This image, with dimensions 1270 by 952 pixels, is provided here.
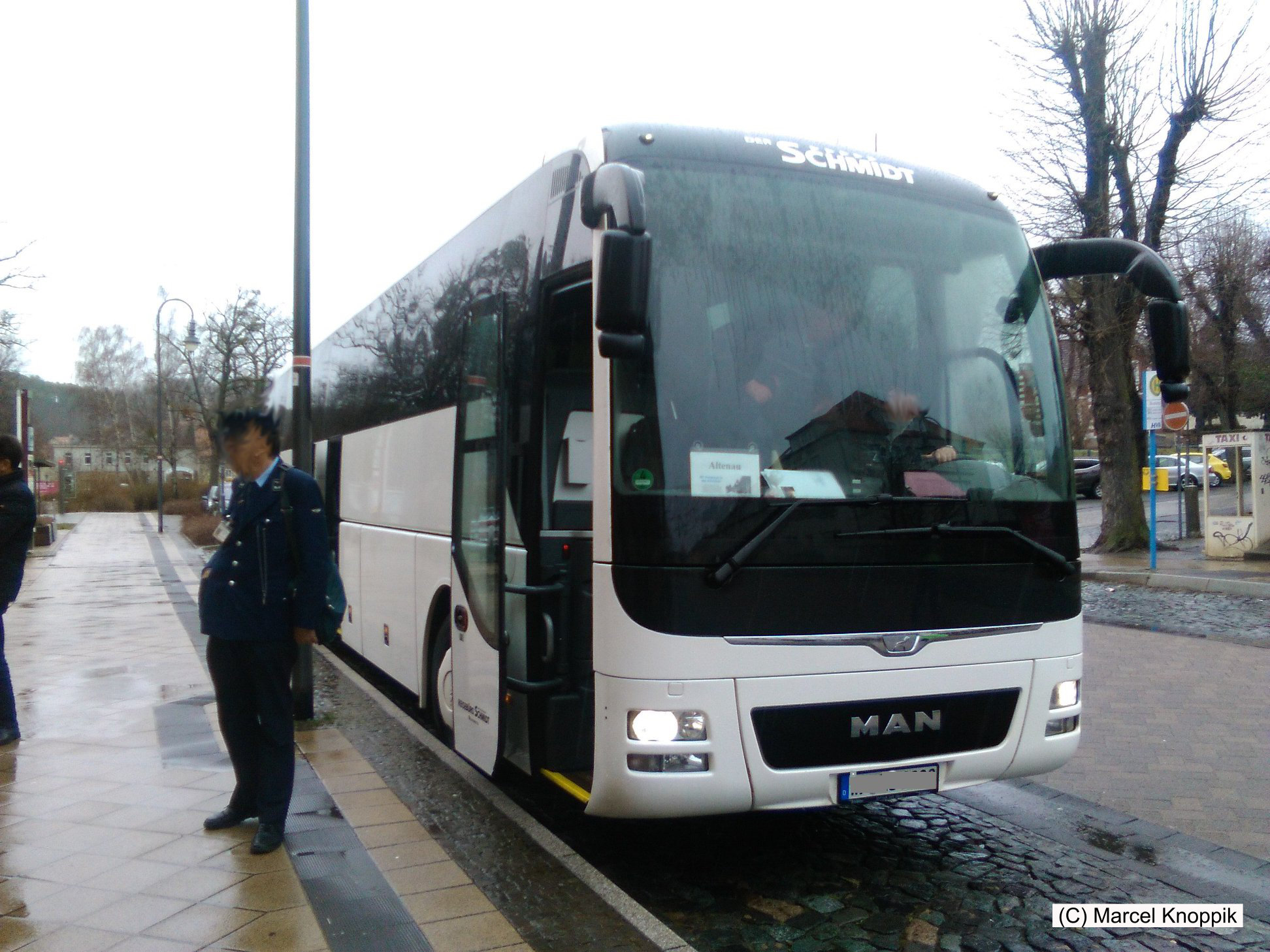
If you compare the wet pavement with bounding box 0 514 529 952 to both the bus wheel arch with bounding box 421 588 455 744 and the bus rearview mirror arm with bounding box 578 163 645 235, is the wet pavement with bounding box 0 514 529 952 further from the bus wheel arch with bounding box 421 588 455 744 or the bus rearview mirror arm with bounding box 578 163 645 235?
the bus rearview mirror arm with bounding box 578 163 645 235

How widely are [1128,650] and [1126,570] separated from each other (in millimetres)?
7078

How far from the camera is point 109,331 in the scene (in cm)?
8838

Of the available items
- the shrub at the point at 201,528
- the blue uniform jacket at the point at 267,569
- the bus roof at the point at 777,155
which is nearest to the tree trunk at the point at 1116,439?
the bus roof at the point at 777,155

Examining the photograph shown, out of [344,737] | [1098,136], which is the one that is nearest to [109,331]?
[1098,136]

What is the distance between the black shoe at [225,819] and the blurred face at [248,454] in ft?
5.28

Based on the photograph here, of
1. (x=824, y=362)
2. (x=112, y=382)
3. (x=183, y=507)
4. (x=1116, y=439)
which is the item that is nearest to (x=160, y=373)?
(x=183, y=507)

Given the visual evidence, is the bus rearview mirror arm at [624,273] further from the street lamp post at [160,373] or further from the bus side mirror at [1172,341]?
the street lamp post at [160,373]

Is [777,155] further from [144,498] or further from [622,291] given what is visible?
[144,498]

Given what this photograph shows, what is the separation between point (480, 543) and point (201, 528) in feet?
103

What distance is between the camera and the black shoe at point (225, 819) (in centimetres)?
496

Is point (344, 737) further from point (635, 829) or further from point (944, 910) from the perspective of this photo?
point (944, 910)

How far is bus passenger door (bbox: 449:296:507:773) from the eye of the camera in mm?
4996

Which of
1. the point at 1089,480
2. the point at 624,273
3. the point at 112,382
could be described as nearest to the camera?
the point at 624,273

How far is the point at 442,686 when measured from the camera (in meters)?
6.35
